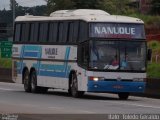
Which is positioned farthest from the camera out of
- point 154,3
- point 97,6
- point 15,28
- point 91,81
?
point 97,6

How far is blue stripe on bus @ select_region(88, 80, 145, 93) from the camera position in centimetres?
2973

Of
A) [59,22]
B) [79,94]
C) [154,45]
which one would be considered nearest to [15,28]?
[59,22]

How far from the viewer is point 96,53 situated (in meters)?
29.8

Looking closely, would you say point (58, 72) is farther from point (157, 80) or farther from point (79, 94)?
point (157, 80)

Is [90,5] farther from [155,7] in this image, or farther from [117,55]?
[117,55]

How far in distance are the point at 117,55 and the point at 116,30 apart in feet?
3.55

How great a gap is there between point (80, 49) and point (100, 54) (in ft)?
3.51

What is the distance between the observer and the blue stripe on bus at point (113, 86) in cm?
2973

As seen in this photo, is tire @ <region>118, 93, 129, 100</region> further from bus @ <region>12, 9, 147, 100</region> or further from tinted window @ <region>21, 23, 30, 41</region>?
tinted window @ <region>21, 23, 30, 41</region>

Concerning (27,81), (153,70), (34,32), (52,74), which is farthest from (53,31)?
(153,70)

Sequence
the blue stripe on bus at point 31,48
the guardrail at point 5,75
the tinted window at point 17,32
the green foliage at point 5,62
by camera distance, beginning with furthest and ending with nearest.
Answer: the green foliage at point 5,62 < the guardrail at point 5,75 < the tinted window at point 17,32 < the blue stripe on bus at point 31,48

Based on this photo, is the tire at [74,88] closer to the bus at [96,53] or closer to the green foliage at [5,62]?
the bus at [96,53]

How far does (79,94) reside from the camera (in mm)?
31078

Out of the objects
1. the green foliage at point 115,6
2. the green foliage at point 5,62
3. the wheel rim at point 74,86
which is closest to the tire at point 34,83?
the wheel rim at point 74,86
